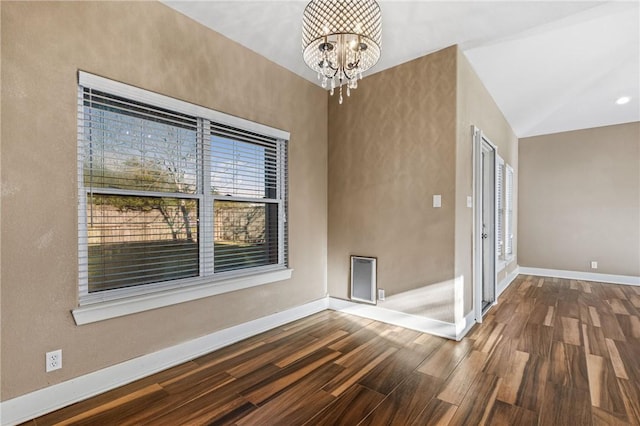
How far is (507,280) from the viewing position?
5.28 m

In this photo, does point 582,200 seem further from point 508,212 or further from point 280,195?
point 280,195

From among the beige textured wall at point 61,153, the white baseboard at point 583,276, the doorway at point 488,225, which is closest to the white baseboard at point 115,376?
the beige textured wall at point 61,153

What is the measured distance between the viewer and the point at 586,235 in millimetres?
5668

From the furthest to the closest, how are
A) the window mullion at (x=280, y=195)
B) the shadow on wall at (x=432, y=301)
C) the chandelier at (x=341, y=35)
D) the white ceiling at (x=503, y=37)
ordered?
the window mullion at (x=280, y=195), the shadow on wall at (x=432, y=301), the white ceiling at (x=503, y=37), the chandelier at (x=341, y=35)

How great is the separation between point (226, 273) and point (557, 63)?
14.4 ft

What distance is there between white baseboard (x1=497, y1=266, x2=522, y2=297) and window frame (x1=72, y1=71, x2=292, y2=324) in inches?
137

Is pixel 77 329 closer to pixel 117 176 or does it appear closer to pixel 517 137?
pixel 117 176

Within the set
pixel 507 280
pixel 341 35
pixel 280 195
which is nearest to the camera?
pixel 341 35

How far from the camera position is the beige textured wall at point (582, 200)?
17.5ft

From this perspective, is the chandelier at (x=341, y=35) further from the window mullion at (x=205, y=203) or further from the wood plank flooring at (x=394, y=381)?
the wood plank flooring at (x=394, y=381)

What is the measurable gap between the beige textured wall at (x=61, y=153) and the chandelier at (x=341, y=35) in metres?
1.25

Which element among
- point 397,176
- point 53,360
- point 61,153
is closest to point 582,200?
point 397,176

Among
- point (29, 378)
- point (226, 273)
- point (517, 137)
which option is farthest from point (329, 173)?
point (517, 137)

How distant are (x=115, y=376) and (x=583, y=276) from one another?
7281mm
